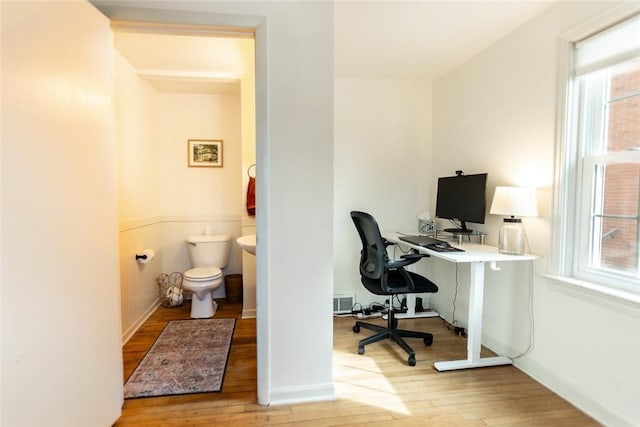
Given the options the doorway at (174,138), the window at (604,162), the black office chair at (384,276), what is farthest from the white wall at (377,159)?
the window at (604,162)

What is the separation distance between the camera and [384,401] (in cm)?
182

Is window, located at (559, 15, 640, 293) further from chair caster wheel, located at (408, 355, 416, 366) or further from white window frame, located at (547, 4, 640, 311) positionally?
chair caster wheel, located at (408, 355, 416, 366)

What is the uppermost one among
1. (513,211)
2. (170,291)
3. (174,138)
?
(174,138)

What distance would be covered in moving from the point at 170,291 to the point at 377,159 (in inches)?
99.5

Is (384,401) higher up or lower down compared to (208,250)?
lower down

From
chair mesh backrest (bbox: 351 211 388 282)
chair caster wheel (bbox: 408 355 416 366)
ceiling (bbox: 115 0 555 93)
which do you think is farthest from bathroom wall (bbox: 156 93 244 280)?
chair caster wheel (bbox: 408 355 416 366)

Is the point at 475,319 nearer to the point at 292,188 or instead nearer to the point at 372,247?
the point at 372,247

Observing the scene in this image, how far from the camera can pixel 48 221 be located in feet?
3.92

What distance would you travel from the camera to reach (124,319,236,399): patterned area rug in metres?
1.92

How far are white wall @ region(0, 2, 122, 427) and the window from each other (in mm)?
2522

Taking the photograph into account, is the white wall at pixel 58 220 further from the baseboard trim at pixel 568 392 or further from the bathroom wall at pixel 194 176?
the baseboard trim at pixel 568 392

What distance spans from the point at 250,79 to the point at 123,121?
116cm

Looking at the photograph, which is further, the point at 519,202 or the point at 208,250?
the point at 208,250

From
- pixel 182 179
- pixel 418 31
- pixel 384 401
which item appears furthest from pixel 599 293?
pixel 182 179
